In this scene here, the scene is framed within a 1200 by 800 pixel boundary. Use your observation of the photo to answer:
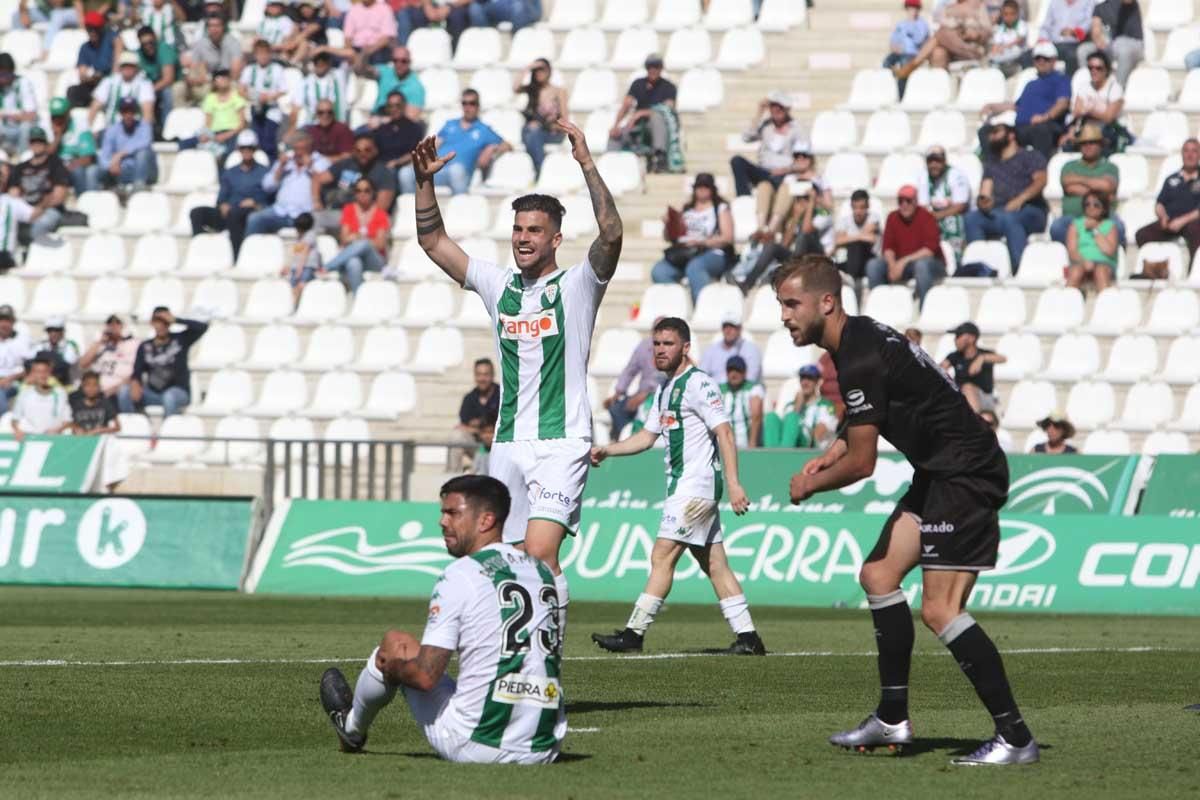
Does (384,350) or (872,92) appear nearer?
(384,350)

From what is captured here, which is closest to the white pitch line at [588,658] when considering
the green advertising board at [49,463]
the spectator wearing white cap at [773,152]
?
the green advertising board at [49,463]

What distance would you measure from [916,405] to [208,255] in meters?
22.8

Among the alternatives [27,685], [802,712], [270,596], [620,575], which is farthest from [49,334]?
[802,712]

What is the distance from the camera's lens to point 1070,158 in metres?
27.1

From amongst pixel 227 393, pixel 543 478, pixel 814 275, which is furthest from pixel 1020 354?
pixel 814 275

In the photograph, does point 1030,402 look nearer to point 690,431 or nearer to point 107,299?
point 690,431

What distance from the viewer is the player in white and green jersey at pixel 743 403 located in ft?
79.2

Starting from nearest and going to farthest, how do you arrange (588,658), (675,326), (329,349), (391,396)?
(588,658), (675,326), (391,396), (329,349)

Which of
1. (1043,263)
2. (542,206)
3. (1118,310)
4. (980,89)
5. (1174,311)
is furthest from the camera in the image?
(980,89)

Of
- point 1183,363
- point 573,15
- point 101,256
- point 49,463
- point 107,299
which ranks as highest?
point 573,15

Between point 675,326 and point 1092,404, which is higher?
point 675,326

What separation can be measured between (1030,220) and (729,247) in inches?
141

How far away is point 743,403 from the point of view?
2420 cm

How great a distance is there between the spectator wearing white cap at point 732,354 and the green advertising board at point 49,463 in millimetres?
6919
